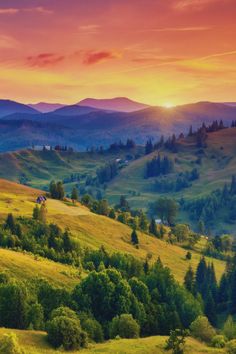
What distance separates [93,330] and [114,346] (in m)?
11.8

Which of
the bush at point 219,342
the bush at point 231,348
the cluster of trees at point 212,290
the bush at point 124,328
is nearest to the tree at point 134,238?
the cluster of trees at point 212,290

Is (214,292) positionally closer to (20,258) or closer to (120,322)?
(20,258)

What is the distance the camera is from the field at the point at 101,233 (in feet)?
497

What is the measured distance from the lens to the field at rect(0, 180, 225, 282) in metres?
152

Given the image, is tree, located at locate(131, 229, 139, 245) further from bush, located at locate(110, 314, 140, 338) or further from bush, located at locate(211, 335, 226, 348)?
bush, located at locate(211, 335, 226, 348)

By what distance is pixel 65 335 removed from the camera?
59406 millimetres

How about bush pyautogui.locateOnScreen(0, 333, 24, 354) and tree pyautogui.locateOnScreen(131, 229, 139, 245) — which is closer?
bush pyautogui.locateOnScreen(0, 333, 24, 354)

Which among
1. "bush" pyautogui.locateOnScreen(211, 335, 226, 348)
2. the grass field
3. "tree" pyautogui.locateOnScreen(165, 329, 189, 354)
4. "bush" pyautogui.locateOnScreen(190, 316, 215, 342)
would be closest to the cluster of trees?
"bush" pyautogui.locateOnScreen(190, 316, 215, 342)

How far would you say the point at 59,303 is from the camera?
3302 inches

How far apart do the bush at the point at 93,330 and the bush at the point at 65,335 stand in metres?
9.17

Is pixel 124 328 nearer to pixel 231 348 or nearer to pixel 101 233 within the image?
pixel 231 348

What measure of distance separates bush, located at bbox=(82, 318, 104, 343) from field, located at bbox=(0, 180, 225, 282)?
6704cm

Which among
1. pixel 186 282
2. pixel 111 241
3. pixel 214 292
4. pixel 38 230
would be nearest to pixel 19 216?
pixel 38 230

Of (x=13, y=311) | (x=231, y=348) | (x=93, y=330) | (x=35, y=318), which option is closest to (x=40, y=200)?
(x=35, y=318)
